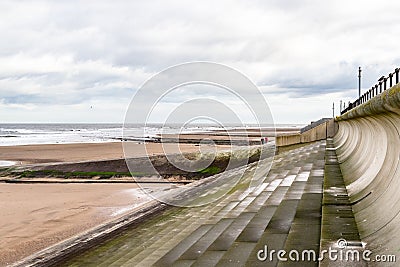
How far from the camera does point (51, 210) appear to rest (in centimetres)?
1505

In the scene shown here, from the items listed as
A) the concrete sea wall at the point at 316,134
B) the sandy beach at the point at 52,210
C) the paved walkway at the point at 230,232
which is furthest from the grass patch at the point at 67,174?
the paved walkway at the point at 230,232

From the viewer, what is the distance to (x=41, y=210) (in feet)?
49.3

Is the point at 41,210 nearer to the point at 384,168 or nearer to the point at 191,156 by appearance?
the point at 384,168

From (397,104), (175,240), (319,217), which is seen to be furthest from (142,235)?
(397,104)

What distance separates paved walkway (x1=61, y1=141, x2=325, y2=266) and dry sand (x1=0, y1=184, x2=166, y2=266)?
3452 mm

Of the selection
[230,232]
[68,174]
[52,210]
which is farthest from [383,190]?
[68,174]

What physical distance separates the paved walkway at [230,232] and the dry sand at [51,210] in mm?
3452

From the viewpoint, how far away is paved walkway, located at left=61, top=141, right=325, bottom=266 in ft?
15.0

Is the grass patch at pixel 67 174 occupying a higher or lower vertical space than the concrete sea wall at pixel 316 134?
lower

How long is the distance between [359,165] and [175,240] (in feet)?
10.5

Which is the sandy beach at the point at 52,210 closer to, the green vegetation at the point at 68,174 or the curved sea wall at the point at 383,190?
the green vegetation at the point at 68,174

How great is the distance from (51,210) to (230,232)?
36.0ft

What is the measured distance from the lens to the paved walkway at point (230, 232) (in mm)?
4566

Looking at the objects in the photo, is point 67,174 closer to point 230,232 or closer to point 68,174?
point 68,174
